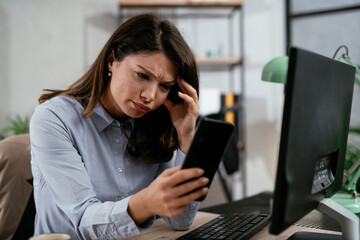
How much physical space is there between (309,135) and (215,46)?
297 centimetres

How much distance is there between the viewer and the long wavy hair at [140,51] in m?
1.14

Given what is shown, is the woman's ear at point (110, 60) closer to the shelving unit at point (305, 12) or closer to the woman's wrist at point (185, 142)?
the woman's wrist at point (185, 142)

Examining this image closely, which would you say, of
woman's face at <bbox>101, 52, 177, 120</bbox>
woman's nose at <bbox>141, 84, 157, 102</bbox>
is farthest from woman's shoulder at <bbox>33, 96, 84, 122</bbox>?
woman's nose at <bbox>141, 84, 157, 102</bbox>

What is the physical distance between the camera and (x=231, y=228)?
1018 mm

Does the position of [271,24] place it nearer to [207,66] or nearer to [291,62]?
[207,66]

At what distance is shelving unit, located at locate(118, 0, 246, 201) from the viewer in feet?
10.5

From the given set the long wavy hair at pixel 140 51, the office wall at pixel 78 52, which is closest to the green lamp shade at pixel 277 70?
the long wavy hair at pixel 140 51

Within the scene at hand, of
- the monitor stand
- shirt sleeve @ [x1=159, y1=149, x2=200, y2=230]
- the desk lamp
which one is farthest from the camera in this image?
the desk lamp

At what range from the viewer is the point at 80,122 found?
1.17 meters

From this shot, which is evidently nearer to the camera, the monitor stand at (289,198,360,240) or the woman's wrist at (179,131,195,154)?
the monitor stand at (289,198,360,240)

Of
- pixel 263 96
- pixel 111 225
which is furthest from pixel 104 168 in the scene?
pixel 263 96

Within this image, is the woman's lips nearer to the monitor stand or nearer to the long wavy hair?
the long wavy hair

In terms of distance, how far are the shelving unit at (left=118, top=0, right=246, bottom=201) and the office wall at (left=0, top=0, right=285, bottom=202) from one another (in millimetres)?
105

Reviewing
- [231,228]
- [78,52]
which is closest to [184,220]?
[231,228]
